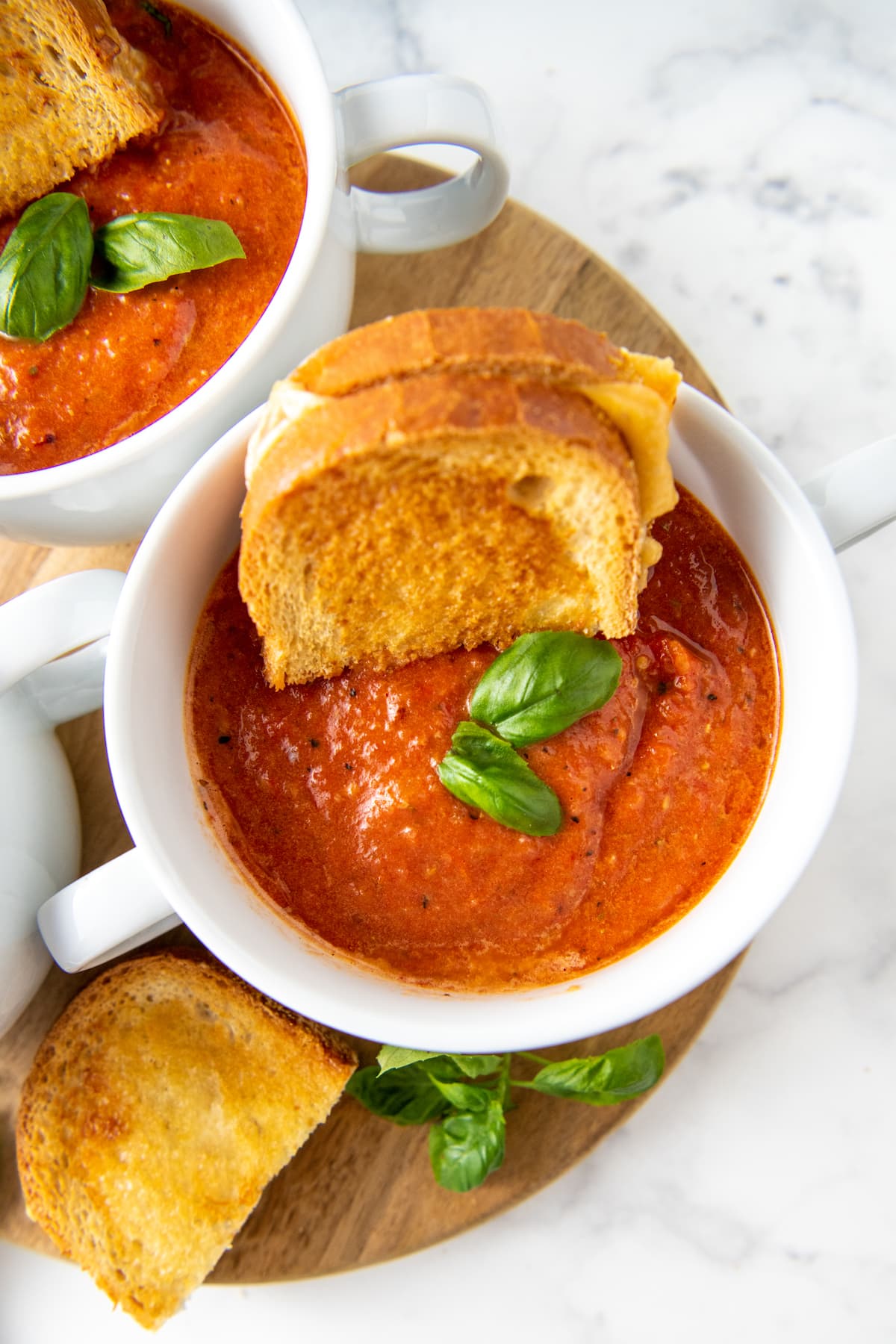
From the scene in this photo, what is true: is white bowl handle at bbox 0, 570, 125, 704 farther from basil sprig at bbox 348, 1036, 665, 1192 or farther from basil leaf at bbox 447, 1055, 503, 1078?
basil leaf at bbox 447, 1055, 503, 1078

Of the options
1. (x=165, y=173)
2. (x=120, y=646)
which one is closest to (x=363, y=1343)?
(x=120, y=646)

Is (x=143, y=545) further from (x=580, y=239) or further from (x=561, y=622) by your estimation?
(x=580, y=239)

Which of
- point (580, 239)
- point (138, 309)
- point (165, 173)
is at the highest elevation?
point (165, 173)

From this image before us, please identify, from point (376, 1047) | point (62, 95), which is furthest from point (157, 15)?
point (376, 1047)

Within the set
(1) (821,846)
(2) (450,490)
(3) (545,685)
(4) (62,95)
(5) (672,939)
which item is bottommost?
(1) (821,846)

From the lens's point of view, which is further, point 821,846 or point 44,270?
point 821,846

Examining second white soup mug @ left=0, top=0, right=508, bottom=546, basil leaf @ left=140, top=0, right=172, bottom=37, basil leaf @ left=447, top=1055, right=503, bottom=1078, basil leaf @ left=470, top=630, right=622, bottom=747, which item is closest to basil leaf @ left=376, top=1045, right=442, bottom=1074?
basil leaf @ left=447, top=1055, right=503, bottom=1078

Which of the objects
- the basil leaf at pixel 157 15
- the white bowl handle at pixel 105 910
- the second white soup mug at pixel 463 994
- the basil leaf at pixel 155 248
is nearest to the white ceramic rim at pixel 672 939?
the second white soup mug at pixel 463 994

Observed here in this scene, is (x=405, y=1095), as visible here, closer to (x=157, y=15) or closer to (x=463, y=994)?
(x=463, y=994)
